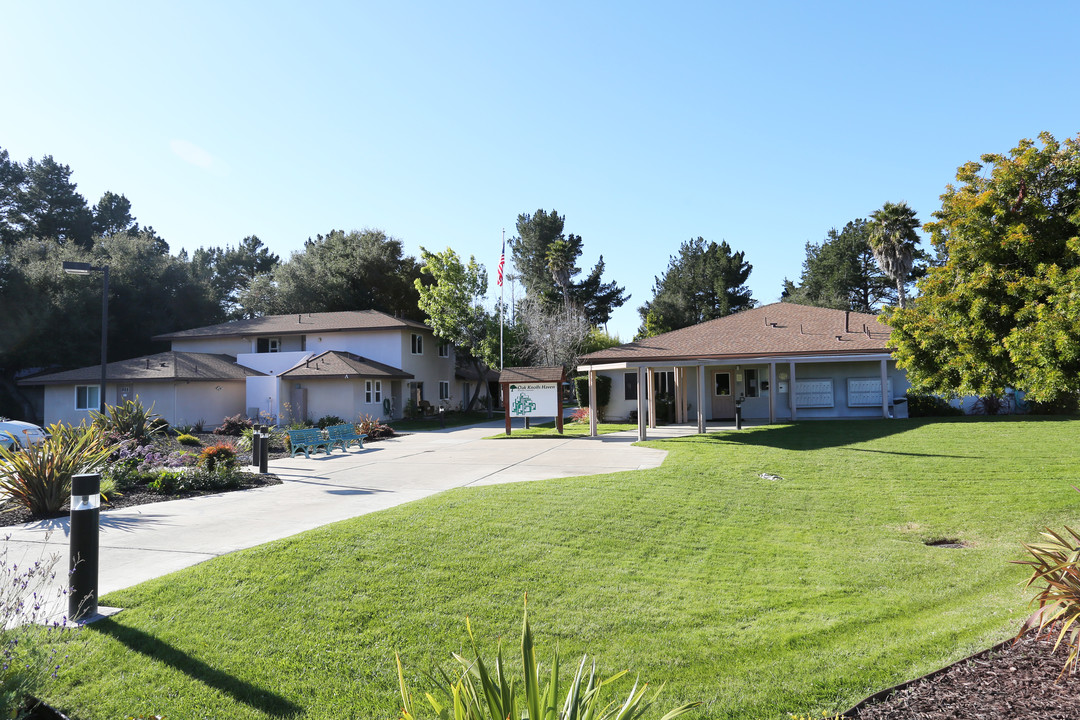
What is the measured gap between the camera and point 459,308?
39.2 m

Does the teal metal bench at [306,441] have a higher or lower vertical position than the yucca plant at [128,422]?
lower

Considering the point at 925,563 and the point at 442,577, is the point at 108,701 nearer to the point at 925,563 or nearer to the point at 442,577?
the point at 442,577

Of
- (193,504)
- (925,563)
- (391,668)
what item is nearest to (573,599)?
(391,668)

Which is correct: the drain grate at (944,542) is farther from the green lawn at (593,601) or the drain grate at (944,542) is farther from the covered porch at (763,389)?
the covered porch at (763,389)

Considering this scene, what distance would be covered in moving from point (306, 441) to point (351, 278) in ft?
106

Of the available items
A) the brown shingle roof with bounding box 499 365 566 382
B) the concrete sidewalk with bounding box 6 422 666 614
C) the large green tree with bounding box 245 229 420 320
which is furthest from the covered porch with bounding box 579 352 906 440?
the large green tree with bounding box 245 229 420 320

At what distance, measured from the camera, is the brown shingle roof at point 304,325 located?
1395 inches

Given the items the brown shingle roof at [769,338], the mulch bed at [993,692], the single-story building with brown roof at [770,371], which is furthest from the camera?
the brown shingle roof at [769,338]

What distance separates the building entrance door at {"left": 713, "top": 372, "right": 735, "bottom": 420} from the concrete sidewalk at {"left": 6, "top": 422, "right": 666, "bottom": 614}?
9.08 metres

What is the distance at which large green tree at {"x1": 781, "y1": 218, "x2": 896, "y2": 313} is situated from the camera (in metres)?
50.7

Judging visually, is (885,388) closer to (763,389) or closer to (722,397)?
(763,389)

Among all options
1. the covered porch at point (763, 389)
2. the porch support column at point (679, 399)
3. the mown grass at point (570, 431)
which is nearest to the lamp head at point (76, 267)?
the mown grass at point (570, 431)

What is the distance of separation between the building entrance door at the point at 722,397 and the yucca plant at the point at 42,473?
23.0 m

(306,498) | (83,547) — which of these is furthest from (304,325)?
(83,547)
